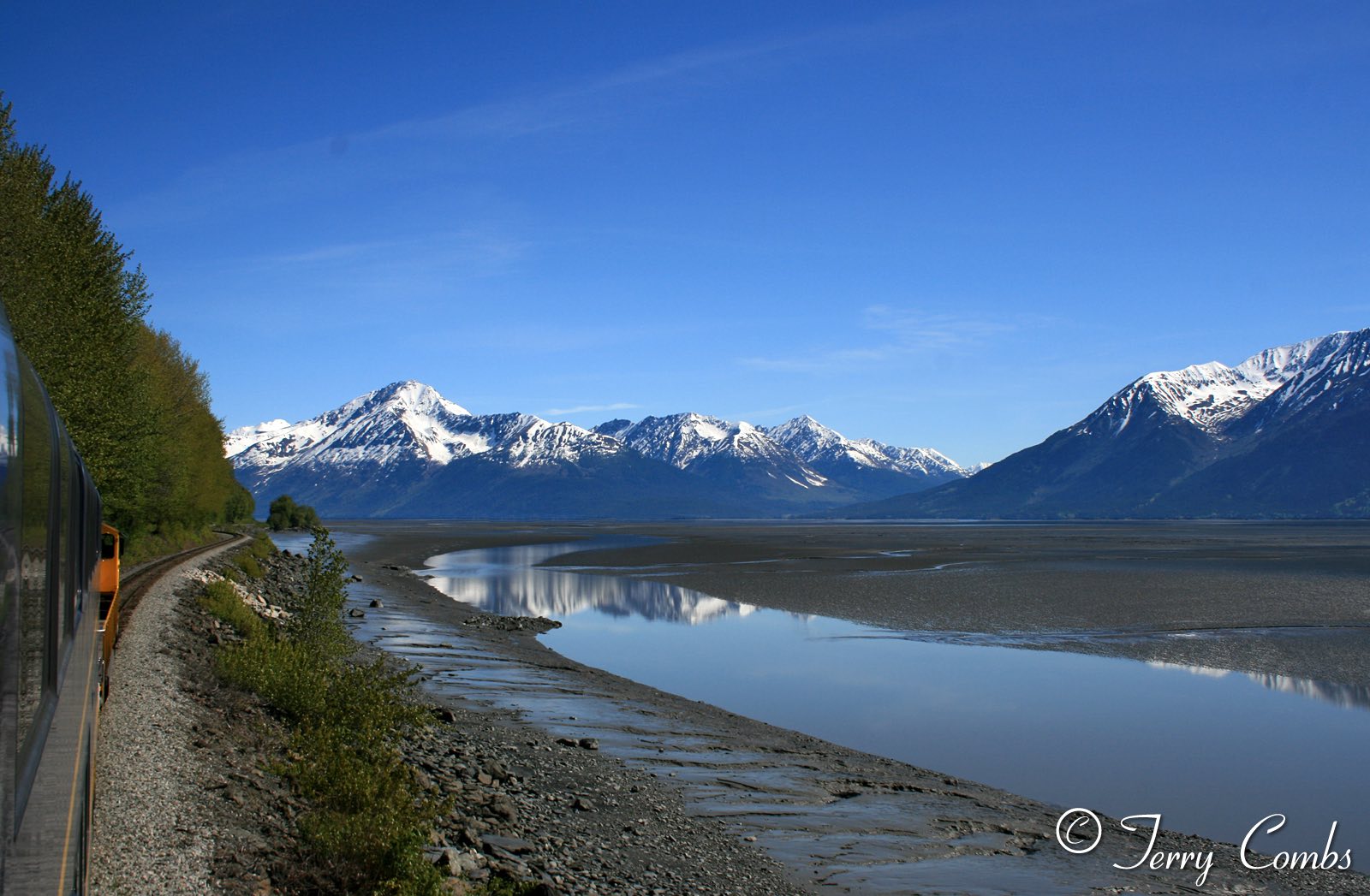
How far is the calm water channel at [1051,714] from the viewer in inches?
618

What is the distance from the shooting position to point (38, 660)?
5.55m

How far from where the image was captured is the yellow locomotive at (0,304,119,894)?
4.45 m

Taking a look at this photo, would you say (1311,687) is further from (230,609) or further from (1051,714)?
(230,609)

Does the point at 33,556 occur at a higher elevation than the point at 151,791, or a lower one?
higher

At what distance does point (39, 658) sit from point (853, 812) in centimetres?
1122

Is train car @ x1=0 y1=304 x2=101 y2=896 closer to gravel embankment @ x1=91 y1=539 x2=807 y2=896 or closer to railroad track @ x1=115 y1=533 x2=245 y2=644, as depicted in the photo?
gravel embankment @ x1=91 y1=539 x2=807 y2=896

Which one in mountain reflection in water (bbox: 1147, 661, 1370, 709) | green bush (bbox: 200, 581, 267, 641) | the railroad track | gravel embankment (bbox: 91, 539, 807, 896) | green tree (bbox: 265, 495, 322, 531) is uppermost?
green tree (bbox: 265, 495, 322, 531)

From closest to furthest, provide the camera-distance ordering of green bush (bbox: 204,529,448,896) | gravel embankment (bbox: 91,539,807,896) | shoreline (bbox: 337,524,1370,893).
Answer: gravel embankment (bbox: 91,539,807,896) → green bush (bbox: 204,529,448,896) → shoreline (bbox: 337,524,1370,893)

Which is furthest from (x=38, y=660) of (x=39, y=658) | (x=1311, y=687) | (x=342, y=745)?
(x=1311, y=687)

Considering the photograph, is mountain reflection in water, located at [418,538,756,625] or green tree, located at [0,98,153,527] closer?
green tree, located at [0,98,153,527]

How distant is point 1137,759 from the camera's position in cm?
1802

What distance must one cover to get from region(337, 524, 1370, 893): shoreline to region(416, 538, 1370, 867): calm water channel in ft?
3.58

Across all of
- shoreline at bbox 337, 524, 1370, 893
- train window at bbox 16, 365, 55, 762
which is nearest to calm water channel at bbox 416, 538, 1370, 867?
shoreline at bbox 337, 524, 1370, 893

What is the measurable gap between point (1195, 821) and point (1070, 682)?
11488 millimetres
